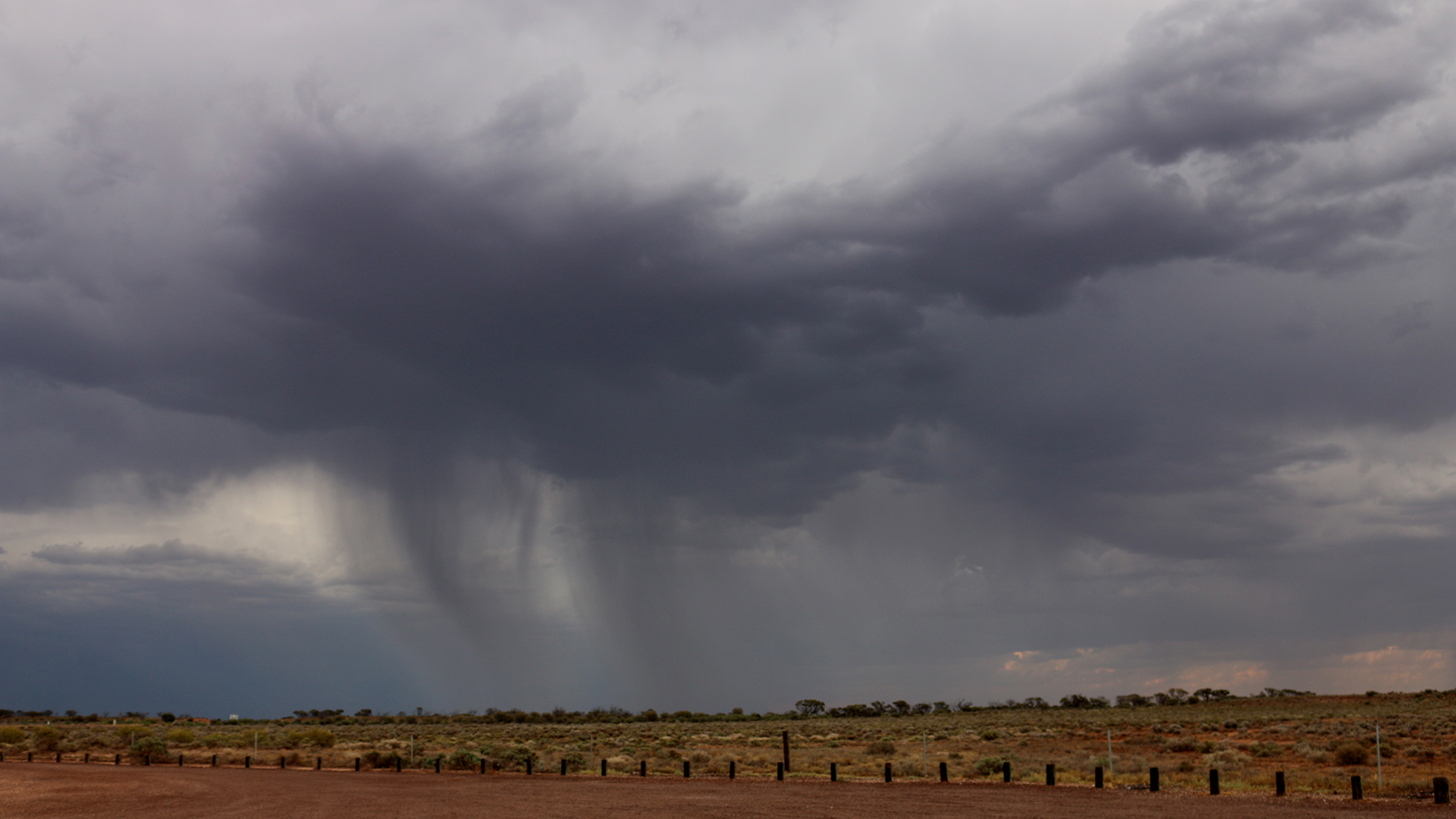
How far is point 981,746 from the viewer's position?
59500 millimetres

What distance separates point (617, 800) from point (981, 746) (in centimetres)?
3879

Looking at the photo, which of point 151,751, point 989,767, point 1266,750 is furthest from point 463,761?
point 1266,750

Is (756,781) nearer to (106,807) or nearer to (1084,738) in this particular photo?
(106,807)

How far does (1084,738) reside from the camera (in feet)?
209

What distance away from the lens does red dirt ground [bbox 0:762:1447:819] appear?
22.8 metres

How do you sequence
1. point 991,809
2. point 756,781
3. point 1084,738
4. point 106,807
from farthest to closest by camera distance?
point 1084,738 < point 756,781 < point 106,807 < point 991,809

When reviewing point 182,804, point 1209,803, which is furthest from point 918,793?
point 182,804

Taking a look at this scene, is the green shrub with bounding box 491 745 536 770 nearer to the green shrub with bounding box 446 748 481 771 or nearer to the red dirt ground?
the green shrub with bounding box 446 748 481 771

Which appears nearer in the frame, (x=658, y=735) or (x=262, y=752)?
(x=262, y=752)

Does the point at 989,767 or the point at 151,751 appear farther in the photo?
the point at 151,751

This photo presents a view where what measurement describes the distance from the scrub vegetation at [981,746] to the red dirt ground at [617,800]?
3.88m

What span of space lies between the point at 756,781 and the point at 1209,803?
15449 millimetres

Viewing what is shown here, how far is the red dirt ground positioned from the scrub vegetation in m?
3.88

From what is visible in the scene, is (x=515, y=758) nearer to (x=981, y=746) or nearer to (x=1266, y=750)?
(x=981, y=746)
